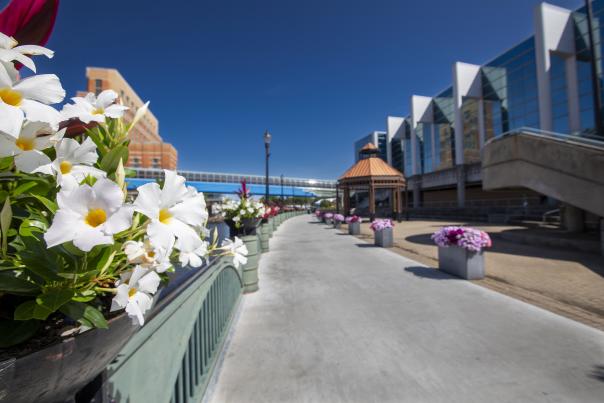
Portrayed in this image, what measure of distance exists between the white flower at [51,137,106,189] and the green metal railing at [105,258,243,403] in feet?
2.73

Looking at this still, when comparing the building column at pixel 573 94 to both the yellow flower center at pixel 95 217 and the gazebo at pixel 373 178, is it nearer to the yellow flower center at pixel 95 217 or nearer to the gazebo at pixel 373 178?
the gazebo at pixel 373 178

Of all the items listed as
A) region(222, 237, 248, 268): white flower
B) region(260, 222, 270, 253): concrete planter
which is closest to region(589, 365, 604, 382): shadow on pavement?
region(222, 237, 248, 268): white flower

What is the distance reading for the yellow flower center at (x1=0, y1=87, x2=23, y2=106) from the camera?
539mm

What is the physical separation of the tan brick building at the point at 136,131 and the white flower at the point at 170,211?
205 feet

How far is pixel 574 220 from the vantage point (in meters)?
11.8

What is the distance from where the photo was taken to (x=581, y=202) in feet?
29.5

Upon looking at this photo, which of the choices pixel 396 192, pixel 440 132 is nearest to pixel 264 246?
pixel 396 192

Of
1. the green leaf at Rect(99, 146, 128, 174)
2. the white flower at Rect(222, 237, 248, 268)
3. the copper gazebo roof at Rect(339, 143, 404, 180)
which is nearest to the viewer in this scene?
the green leaf at Rect(99, 146, 128, 174)

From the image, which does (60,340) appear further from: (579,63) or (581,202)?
(579,63)

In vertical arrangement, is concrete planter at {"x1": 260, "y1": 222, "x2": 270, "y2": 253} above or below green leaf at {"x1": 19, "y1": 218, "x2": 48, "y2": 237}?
below

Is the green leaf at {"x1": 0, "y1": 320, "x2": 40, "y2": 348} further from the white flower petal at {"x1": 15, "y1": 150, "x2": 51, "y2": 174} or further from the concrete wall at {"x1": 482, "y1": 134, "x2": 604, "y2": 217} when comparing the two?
the concrete wall at {"x1": 482, "y1": 134, "x2": 604, "y2": 217}

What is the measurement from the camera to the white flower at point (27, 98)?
0.50m

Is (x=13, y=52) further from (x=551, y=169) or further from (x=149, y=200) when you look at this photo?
(x=551, y=169)

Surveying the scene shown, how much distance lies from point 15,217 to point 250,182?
67622mm
